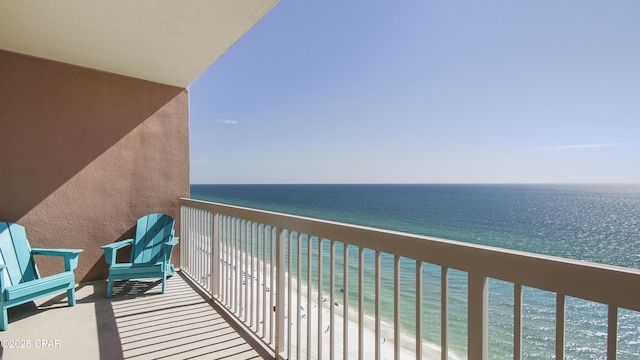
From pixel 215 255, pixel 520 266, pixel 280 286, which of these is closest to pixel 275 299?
pixel 280 286

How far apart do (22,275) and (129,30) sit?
257cm

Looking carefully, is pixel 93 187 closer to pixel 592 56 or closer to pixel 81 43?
pixel 81 43

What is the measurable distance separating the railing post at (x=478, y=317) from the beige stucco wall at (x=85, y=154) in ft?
13.3

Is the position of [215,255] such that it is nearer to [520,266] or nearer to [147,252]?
[147,252]

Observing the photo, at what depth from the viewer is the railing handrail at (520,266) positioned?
721mm

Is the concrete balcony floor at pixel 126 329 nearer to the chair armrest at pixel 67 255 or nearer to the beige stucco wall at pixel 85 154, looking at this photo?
the chair armrest at pixel 67 255

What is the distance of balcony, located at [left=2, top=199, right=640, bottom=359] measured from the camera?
0.85 m

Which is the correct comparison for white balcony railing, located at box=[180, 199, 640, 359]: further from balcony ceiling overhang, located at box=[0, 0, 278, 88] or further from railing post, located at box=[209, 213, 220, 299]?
balcony ceiling overhang, located at box=[0, 0, 278, 88]

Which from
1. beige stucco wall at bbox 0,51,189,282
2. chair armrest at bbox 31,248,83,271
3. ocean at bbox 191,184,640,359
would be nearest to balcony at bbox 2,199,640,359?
ocean at bbox 191,184,640,359

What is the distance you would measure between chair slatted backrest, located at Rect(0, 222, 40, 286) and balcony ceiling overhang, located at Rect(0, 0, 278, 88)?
6.14ft

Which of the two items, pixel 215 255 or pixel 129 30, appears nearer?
pixel 129 30

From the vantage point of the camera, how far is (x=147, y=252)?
3.75m

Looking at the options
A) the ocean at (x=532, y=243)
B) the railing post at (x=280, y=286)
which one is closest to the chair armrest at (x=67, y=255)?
the railing post at (x=280, y=286)

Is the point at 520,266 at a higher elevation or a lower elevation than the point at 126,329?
higher
